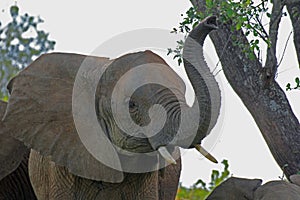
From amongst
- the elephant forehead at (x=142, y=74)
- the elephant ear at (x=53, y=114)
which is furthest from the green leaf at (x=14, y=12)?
the elephant forehead at (x=142, y=74)

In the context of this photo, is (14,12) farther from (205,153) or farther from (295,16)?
(205,153)

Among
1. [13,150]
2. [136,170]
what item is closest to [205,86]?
[136,170]

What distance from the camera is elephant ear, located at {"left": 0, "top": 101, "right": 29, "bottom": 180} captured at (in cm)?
606

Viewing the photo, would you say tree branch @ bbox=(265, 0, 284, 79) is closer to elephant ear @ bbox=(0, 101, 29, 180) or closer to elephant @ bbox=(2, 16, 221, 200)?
elephant @ bbox=(2, 16, 221, 200)

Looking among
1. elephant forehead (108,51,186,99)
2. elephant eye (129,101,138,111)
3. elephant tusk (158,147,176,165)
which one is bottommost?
elephant tusk (158,147,176,165)

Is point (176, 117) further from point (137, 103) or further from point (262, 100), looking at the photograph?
point (262, 100)

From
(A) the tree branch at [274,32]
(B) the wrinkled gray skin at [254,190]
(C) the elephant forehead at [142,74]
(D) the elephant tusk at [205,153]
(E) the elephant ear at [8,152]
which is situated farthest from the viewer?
(A) the tree branch at [274,32]

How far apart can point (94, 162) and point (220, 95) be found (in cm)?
89

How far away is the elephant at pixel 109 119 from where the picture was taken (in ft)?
15.0

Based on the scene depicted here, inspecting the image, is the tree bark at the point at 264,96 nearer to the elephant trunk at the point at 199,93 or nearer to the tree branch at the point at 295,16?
the tree branch at the point at 295,16

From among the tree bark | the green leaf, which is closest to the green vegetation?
the tree bark

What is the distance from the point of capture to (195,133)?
14.8 feet

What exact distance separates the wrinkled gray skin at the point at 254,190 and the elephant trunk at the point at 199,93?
135 centimetres

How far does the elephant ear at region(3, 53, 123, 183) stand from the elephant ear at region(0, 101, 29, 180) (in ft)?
1.97
